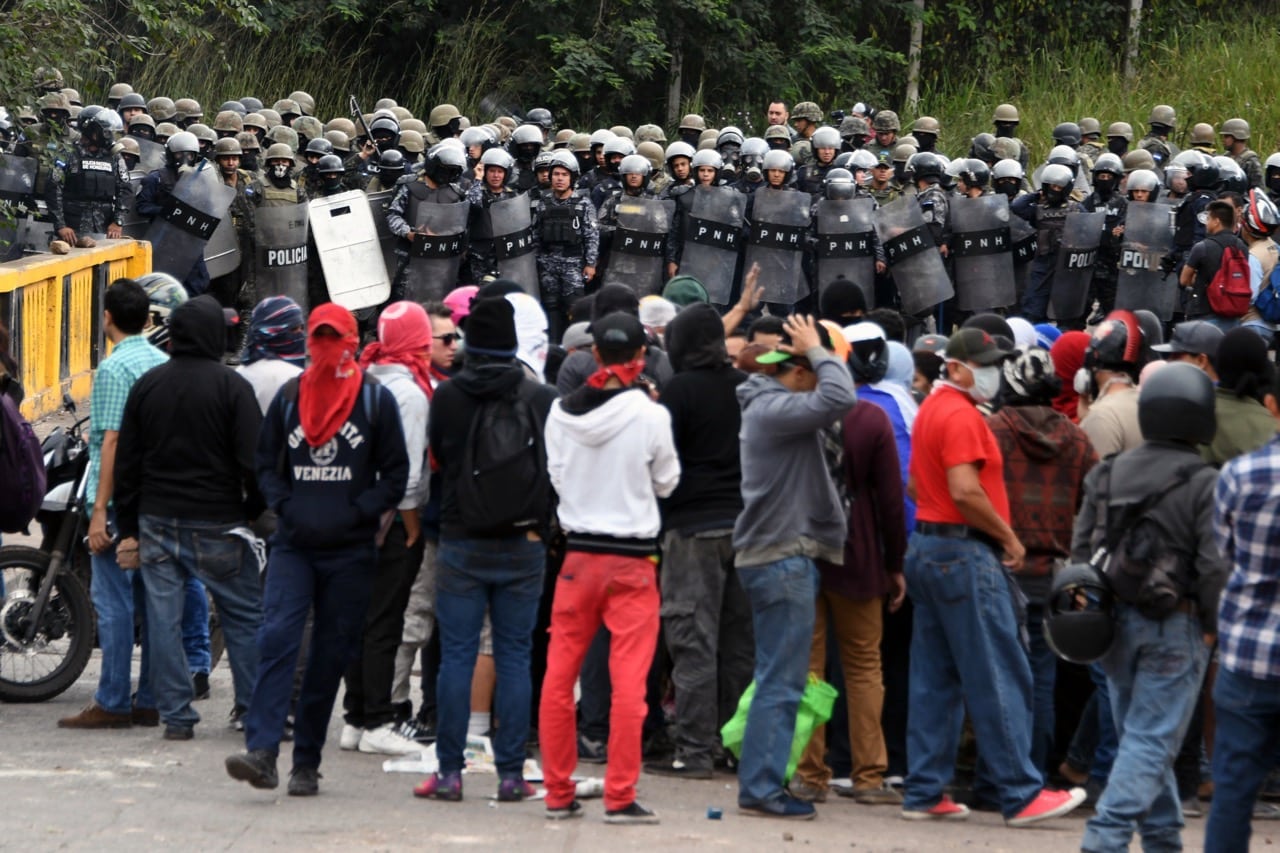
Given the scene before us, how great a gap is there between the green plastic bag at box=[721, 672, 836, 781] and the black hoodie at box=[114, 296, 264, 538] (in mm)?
1933

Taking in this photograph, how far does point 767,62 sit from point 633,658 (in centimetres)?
2560

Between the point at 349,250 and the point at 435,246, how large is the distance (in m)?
0.76

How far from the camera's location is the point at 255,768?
6320 millimetres

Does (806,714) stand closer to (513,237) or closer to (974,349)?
(974,349)

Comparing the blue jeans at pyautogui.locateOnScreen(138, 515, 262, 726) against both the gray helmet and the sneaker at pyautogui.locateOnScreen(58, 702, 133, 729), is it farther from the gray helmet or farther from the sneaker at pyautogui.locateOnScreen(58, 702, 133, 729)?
the gray helmet

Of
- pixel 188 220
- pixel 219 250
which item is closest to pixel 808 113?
pixel 219 250

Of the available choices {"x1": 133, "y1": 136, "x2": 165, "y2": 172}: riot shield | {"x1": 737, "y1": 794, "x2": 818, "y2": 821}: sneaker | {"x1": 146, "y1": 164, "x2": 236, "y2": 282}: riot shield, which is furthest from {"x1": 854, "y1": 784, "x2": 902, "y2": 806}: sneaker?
{"x1": 133, "y1": 136, "x2": 165, "y2": 172}: riot shield

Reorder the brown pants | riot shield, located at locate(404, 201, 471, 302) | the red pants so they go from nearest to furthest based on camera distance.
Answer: the red pants
the brown pants
riot shield, located at locate(404, 201, 471, 302)

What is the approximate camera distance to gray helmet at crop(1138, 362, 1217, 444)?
5.57 meters

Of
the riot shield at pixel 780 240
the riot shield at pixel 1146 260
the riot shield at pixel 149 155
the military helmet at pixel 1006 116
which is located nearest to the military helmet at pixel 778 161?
the riot shield at pixel 780 240

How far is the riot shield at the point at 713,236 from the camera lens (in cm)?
1627

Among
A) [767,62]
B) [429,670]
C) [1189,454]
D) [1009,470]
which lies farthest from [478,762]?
[767,62]

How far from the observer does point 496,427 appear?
6.44 m

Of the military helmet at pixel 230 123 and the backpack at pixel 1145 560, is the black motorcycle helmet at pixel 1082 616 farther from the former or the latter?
the military helmet at pixel 230 123
